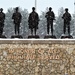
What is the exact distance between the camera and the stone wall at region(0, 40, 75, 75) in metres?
19.0

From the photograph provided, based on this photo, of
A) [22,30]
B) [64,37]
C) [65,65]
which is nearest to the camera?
[65,65]

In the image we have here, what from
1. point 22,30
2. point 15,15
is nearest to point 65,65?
Result: point 15,15

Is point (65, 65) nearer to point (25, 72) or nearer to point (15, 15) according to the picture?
point (25, 72)

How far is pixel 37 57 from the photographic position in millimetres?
19125

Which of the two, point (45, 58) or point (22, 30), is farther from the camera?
point (22, 30)

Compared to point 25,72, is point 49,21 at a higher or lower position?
higher

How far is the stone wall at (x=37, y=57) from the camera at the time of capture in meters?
19.0

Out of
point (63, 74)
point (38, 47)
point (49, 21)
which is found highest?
point (49, 21)

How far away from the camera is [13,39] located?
19297 mm

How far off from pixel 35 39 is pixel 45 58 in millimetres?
1094

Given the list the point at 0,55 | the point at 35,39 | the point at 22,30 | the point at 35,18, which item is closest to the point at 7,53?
the point at 0,55

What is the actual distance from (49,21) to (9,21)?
94.3ft

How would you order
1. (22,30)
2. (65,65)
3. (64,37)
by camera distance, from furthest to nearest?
(22,30) < (64,37) < (65,65)

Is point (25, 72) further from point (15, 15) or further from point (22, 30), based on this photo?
point (22, 30)
